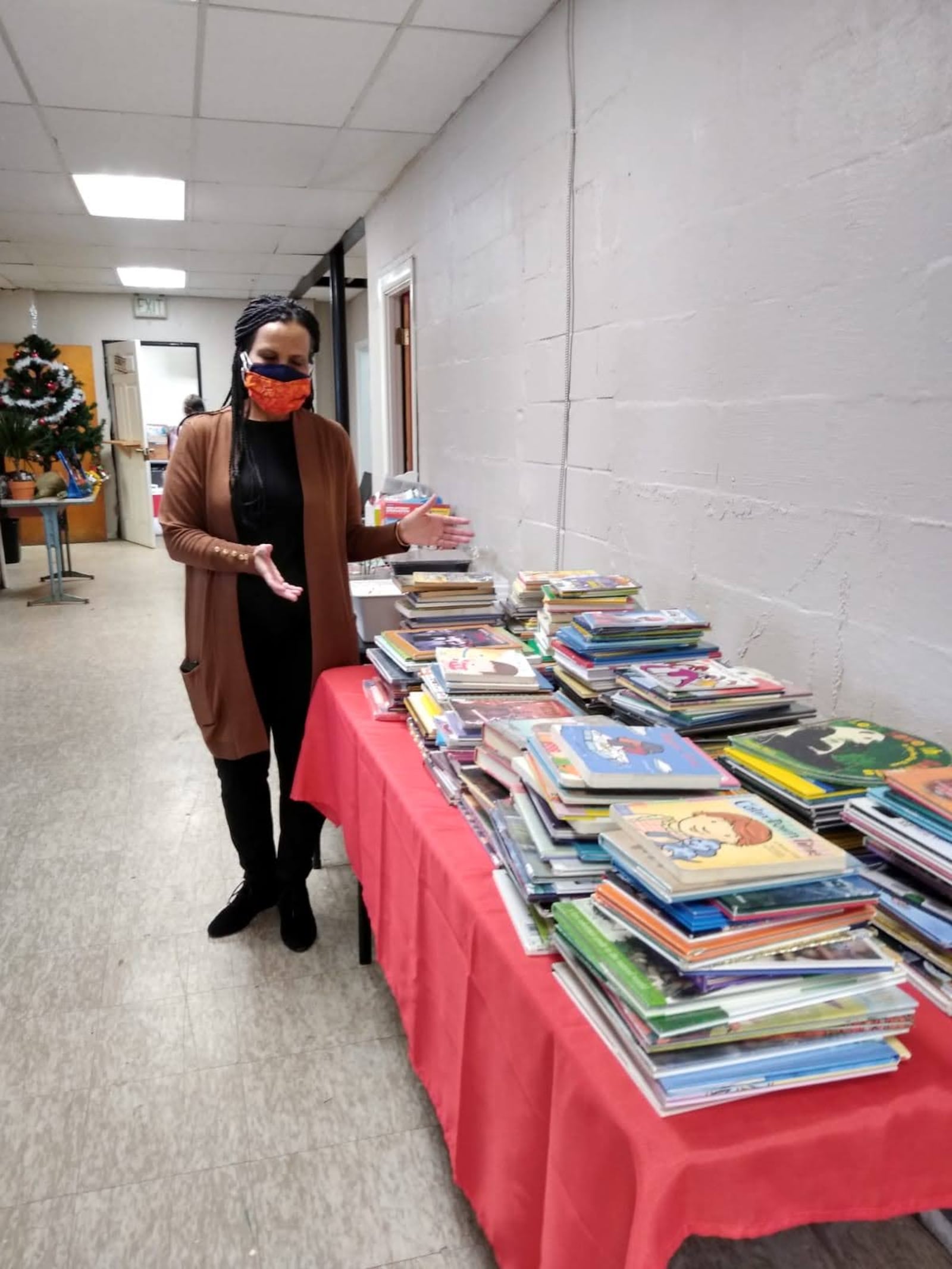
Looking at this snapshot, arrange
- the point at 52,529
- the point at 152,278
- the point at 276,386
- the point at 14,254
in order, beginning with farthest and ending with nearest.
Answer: the point at 152,278 < the point at 14,254 < the point at 52,529 < the point at 276,386

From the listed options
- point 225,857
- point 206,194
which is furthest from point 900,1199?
point 206,194

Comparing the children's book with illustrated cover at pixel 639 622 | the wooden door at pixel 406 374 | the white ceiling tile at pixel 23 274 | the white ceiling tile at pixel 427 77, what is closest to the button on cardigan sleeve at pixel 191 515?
the children's book with illustrated cover at pixel 639 622

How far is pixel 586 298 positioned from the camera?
101 inches

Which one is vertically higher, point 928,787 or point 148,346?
point 148,346

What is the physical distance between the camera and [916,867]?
1.03m

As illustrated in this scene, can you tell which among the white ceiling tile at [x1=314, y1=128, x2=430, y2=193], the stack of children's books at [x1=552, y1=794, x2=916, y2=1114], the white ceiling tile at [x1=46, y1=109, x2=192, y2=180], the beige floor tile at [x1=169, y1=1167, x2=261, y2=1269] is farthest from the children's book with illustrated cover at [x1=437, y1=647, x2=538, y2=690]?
the white ceiling tile at [x1=46, y1=109, x2=192, y2=180]

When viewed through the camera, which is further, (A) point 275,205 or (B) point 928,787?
(A) point 275,205

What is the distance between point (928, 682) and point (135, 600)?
6394 mm

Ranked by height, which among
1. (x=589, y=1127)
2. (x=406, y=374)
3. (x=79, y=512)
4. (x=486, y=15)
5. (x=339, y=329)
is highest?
(x=486, y=15)

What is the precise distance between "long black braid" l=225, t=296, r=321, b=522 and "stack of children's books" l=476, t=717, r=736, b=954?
3.25 ft

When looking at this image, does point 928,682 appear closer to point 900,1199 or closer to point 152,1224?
point 900,1199

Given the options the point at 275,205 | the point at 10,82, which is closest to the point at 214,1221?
the point at 10,82

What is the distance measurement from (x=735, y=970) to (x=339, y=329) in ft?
25.0

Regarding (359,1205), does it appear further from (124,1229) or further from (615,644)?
(615,644)
